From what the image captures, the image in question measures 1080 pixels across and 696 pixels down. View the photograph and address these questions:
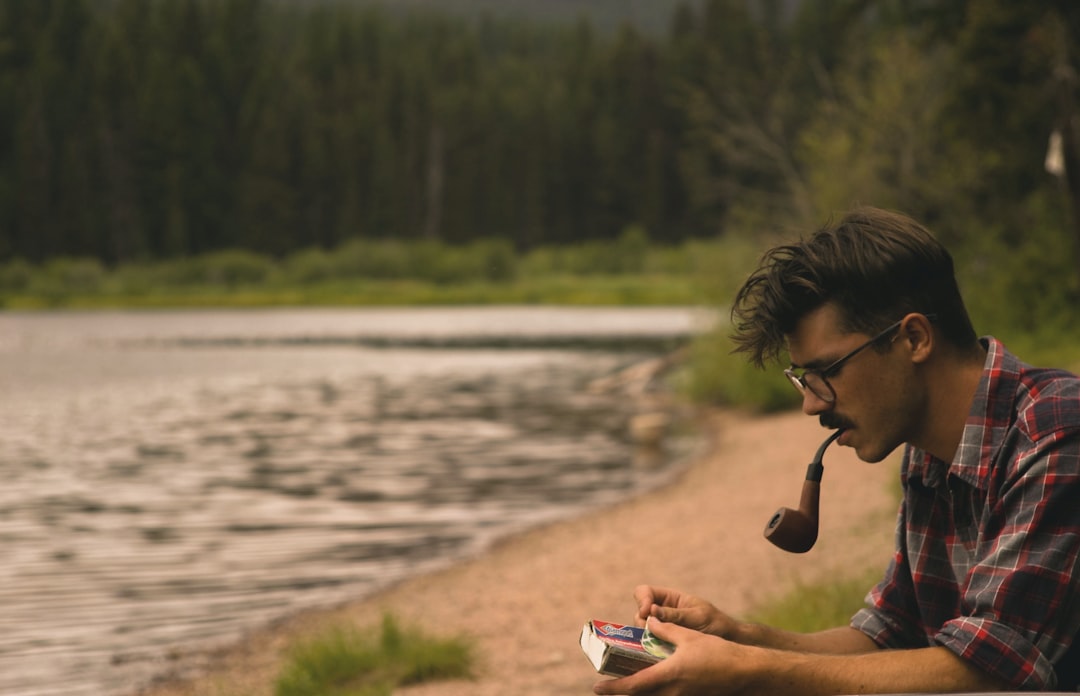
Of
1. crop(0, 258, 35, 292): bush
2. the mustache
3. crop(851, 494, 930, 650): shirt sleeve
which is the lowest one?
crop(0, 258, 35, 292): bush

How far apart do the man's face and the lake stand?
590 centimetres

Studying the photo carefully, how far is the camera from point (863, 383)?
8.07 feet

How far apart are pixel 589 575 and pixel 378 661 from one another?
3.42 metres

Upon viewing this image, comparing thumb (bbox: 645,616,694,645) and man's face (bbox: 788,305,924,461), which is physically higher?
man's face (bbox: 788,305,924,461)

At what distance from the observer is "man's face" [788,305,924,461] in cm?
244

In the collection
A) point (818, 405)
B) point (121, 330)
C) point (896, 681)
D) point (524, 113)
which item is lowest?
point (121, 330)

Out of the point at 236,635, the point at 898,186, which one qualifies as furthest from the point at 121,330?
the point at 236,635

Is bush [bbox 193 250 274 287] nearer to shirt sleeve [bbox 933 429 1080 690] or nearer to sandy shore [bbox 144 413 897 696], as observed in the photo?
sandy shore [bbox 144 413 897 696]

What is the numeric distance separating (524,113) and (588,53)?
53.9 ft

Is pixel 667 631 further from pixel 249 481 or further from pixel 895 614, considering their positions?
pixel 249 481

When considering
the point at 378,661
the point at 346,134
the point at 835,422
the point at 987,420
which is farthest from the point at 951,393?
the point at 346,134

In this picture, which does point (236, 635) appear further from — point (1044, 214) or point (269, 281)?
point (269, 281)

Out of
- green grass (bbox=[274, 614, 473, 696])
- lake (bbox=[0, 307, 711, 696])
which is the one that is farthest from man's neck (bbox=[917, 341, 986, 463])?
lake (bbox=[0, 307, 711, 696])

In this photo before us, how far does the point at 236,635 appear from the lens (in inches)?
337
